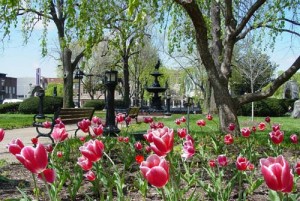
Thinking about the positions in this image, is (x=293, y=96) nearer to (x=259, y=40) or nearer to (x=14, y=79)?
→ (x=259, y=40)

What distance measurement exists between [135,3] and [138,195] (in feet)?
6.31

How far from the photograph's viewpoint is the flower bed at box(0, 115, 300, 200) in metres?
1.80

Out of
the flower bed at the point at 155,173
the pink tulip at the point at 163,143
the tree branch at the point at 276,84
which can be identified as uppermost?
the tree branch at the point at 276,84

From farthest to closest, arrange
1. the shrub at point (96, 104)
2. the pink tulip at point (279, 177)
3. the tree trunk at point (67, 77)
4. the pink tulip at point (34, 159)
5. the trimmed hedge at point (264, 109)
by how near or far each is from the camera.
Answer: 1. the shrub at point (96, 104)
2. the trimmed hedge at point (264, 109)
3. the tree trunk at point (67, 77)
4. the pink tulip at point (34, 159)
5. the pink tulip at point (279, 177)

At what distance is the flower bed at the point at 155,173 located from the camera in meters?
1.80

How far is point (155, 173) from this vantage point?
1.72m

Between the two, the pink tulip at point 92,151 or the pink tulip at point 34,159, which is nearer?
the pink tulip at point 34,159

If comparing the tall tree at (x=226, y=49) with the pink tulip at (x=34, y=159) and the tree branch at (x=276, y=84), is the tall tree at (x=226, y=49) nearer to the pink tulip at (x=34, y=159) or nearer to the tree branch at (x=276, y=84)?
the tree branch at (x=276, y=84)

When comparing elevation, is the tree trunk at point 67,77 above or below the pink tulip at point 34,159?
above

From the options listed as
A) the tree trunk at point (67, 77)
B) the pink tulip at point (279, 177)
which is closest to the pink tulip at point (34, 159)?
the pink tulip at point (279, 177)

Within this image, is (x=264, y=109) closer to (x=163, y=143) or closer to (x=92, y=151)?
(x=92, y=151)

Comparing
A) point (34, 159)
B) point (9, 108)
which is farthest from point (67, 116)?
point (9, 108)

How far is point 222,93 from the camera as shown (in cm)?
974

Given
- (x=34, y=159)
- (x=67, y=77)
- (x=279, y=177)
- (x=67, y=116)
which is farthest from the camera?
(x=67, y=77)
